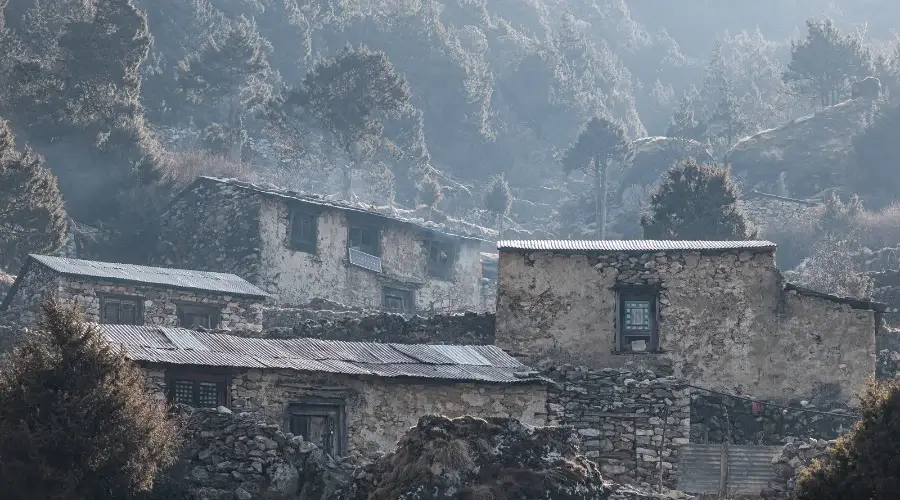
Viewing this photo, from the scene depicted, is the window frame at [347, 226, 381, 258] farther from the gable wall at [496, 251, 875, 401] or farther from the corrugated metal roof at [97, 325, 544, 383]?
the corrugated metal roof at [97, 325, 544, 383]

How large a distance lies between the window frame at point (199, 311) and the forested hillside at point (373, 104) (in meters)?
10.3

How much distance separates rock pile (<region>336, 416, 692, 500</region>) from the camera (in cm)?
2266

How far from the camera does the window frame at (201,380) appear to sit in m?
27.9

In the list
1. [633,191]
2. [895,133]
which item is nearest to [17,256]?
[633,191]

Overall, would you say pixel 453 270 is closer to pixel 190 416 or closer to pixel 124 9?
pixel 124 9

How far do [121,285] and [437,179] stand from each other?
179ft

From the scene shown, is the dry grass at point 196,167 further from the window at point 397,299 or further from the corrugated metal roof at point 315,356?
the corrugated metal roof at point 315,356

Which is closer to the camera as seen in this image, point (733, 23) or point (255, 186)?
point (255, 186)

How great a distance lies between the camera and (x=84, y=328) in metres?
24.1

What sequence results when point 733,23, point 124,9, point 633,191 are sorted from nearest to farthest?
point 124,9
point 633,191
point 733,23

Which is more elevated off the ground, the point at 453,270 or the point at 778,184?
the point at 778,184

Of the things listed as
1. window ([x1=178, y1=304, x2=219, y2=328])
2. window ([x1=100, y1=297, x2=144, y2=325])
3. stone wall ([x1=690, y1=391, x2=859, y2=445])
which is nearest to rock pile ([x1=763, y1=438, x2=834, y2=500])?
stone wall ([x1=690, y1=391, x2=859, y2=445])

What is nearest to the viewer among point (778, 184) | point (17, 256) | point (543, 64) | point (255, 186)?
point (17, 256)

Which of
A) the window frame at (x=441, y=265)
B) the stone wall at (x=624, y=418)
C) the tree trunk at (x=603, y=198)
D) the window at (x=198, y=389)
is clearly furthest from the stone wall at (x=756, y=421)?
the tree trunk at (x=603, y=198)
